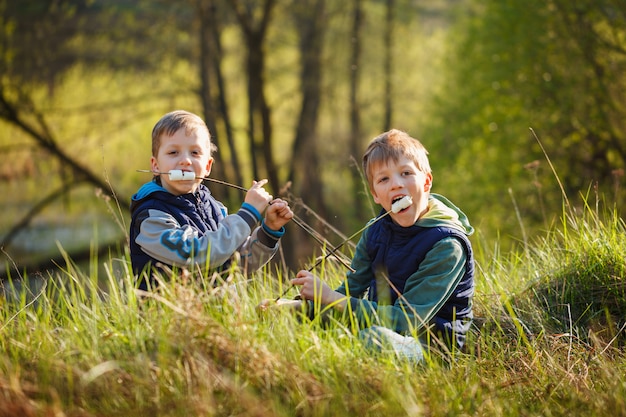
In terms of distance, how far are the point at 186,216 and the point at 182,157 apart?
279 millimetres

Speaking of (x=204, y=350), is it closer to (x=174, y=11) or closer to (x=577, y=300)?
(x=577, y=300)

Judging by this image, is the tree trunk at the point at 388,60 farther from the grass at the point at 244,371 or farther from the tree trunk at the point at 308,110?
the grass at the point at 244,371

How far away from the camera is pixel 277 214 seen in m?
3.60

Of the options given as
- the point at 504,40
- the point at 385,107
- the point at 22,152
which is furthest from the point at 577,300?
the point at 385,107

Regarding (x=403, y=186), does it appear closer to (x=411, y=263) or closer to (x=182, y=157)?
(x=411, y=263)

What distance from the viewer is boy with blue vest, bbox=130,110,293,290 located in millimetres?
3297

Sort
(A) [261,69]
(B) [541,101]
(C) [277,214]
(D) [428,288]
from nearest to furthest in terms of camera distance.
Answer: (D) [428,288] → (C) [277,214] → (B) [541,101] → (A) [261,69]

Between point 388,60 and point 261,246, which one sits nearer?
point 261,246

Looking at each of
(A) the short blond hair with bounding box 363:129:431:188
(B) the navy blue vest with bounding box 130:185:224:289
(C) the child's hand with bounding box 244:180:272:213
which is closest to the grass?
(B) the navy blue vest with bounding box 130:185:224:289

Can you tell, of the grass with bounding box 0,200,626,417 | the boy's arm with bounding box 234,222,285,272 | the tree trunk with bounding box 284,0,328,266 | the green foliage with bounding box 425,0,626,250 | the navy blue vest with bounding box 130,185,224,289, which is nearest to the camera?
the grass with bounding box 0,200,626,417

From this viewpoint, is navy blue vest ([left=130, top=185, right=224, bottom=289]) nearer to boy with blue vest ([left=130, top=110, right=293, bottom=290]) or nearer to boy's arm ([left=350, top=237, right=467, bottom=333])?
boy with blue vest ([left=130, top=110, right=293, bottom=290])

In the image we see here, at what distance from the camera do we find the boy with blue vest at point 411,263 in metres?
3.23

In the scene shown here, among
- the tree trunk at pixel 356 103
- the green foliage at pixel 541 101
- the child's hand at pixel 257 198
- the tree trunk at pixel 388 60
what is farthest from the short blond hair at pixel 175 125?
the tree trunk at pixel 388 60

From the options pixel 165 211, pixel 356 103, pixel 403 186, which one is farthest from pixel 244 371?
pixel 356 103
